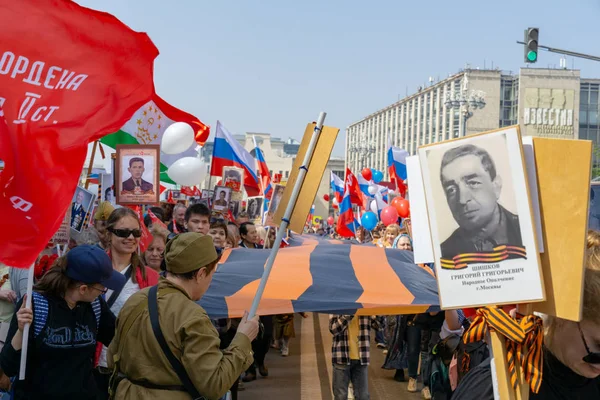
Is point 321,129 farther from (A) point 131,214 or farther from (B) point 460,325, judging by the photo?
(B) point 460,325

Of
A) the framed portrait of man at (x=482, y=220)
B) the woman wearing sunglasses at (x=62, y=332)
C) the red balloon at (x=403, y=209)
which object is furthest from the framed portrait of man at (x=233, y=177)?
the framed portrait of man at (x=482, y=220)

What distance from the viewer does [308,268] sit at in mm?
6195

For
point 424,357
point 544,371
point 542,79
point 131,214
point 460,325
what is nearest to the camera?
point 544,371

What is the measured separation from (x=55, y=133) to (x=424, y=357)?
21.0 feet

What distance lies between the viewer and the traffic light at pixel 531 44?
1528 centimetres

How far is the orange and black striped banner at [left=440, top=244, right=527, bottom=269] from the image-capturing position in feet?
7.29

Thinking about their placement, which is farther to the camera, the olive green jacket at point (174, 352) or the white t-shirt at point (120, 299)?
the white t-shirt at point (120, 299)

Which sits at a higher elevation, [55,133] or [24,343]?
[55,133]

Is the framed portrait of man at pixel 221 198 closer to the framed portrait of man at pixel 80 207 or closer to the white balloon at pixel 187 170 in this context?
the white balloon at pixel 187 170

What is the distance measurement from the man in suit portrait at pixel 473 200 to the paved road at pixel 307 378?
6925 mm

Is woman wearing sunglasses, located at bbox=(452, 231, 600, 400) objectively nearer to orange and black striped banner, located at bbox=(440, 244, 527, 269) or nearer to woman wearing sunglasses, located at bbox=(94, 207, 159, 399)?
orange and black striped banner, located at bbox=(440, 244, 527, 269)

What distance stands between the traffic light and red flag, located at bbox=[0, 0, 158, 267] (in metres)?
12.5

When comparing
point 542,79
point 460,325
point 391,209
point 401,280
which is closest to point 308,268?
point 401,280

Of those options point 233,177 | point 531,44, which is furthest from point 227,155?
point 531,44
